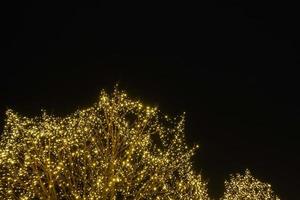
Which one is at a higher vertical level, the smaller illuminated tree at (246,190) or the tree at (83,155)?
the smaller illuminated tree at (246,190)

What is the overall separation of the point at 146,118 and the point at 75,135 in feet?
6.36

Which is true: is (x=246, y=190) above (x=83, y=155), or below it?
above

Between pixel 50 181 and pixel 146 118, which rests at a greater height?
pixel 146 118

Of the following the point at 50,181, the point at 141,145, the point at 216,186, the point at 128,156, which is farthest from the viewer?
the point at 216,186

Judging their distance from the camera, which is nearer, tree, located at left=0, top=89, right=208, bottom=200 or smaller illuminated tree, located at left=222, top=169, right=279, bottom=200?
tree, located at left=0, top=89, right=208, bottom=200

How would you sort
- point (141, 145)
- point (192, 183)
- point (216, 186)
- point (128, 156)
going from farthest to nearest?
1. point (216, 186)
2. point (192, 183)
3. point (141, 145)
4. point (128, 156)

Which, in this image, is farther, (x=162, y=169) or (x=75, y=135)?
(x=162, y=169)

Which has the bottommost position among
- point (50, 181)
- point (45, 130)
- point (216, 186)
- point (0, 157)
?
point (50, 181)

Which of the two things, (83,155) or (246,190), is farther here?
(246,190)

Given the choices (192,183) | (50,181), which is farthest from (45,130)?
(192,183)

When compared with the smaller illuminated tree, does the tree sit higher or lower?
lower

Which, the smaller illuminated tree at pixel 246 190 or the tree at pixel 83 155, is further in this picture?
the smaller illuminated tree at pixel 246 190

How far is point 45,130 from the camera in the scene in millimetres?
12797

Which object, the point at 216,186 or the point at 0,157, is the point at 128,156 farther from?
the point at 216,186
